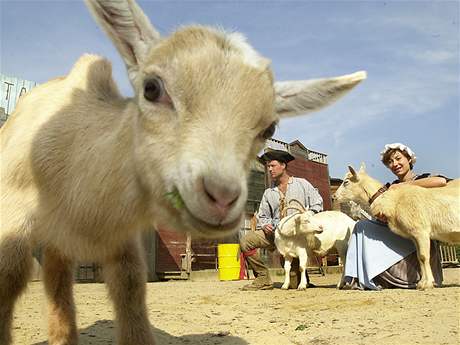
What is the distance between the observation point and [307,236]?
748 centimetres

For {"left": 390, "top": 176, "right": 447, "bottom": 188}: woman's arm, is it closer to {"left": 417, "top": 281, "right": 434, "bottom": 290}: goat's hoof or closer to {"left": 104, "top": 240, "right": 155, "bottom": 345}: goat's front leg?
{"left": 417, "top": 281, "right": 434, "bottom": 290}: goat's hoof

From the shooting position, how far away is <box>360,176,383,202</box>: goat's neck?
825 cm

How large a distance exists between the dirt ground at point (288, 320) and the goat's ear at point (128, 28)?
1574 mm

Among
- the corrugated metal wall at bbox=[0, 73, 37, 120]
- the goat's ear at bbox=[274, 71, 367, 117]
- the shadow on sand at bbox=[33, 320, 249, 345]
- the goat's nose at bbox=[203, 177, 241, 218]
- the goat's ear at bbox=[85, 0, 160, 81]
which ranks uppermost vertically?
the corrugated metal wall at bbox=[0, 73, 37, 120]

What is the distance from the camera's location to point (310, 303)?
530cm

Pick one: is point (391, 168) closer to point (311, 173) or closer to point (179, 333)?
point (179, 333)

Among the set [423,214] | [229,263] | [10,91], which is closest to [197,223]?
[423,214]

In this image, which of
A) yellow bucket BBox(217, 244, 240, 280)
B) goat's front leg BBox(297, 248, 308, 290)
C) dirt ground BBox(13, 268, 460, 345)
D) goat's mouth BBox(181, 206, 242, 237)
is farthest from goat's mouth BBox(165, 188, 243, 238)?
yellow bucket BBox(217, 244, 240, 280)

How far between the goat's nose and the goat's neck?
6.93 meters

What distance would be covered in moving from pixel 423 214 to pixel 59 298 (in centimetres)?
493

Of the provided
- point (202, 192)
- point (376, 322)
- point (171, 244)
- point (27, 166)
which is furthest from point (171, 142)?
point (171, 244)

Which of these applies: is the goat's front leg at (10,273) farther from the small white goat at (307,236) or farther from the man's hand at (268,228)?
the man's hand at (268,228)

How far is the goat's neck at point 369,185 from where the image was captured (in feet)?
27.1

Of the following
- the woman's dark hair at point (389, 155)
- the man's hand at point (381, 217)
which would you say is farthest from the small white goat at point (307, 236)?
the woman's dark hair at point (389, 155)
